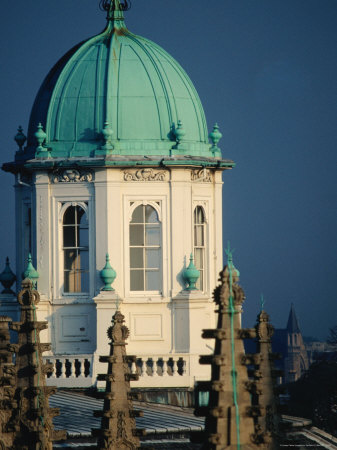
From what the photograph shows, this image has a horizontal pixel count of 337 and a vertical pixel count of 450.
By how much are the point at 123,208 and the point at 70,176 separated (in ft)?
5.90

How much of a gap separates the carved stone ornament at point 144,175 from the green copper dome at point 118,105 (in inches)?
20.8

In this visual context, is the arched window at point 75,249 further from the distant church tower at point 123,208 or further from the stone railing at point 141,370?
the stone railing at point 141,370

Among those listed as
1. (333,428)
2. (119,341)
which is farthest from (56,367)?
(333,428)

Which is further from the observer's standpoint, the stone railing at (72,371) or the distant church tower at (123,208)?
the distant church tower at (123,208)

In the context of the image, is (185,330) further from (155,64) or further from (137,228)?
(155,64)

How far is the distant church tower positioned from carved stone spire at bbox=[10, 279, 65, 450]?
43.0 ft

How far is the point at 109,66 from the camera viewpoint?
67688 mm

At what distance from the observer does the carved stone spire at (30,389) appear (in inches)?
2026

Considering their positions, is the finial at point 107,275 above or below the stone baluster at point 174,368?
above

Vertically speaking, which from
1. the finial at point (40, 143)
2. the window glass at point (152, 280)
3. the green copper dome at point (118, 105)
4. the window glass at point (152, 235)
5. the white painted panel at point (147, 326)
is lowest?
the white painted panel at point (147, 326)

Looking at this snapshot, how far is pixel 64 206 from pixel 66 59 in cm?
452

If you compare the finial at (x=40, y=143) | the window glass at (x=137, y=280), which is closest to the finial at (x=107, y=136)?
the finial at (x=40, y=143)

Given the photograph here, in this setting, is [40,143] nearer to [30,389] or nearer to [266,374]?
[266,374]

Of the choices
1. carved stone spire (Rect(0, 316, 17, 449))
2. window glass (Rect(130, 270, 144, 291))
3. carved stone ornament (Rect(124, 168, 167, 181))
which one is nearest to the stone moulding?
carved stone ornament (Rect(124, 168, 167, 181))
